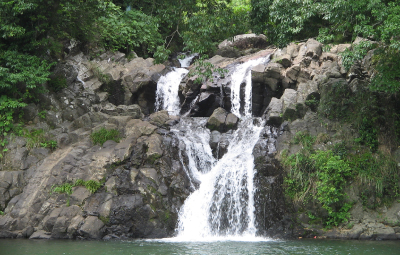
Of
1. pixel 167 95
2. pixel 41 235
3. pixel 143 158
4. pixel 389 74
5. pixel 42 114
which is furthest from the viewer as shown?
pixel 167 95

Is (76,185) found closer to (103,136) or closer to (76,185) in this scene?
(76,185)

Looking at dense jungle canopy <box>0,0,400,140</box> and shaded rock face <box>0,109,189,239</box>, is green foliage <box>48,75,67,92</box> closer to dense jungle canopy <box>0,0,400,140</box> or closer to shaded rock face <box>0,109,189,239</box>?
dense jungle canopy <box>0,0,400,140</box>

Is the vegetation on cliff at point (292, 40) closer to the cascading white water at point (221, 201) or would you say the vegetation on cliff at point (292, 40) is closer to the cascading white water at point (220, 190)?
the cascading white water at point (221, 201)

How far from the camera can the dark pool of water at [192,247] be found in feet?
36.0

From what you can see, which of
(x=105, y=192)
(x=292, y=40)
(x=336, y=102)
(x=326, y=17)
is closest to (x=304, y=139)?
(x=336, y=102)

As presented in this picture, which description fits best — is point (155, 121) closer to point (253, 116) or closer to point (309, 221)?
point (253, 116)

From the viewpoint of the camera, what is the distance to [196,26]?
15211 millimetres

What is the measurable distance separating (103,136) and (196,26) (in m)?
6.26

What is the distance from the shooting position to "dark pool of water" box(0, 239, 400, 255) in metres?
11.0

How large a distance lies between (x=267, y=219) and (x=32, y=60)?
12611 mm

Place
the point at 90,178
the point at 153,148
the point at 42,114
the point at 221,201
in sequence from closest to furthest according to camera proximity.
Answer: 1. the point at 221,201
2. the point at 90,178
3. the point at 153,148
4. the point at 42,114

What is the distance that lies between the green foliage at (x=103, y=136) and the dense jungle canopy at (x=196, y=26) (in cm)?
343

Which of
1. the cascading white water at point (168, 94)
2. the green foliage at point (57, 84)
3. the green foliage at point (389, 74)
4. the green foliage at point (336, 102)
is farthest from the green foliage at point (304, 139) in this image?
the green foliage at point (57, 84)

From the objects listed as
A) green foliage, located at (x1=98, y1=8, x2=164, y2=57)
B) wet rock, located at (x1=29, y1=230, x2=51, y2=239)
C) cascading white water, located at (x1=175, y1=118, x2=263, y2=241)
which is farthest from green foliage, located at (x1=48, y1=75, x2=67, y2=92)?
wet rock, located at (x1=29, y1=230, x2=51, y2=239)
